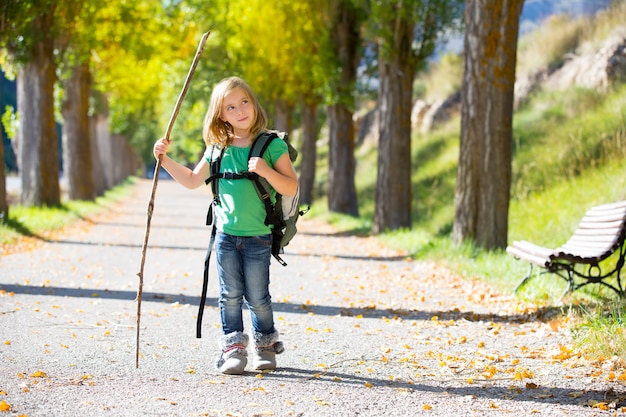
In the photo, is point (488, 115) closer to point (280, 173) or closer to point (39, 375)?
point (280, 173)

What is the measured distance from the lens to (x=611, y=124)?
16.1m

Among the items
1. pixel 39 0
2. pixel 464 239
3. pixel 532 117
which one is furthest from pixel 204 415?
pixel 532 117

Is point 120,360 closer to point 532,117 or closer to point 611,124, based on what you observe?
point 611,124

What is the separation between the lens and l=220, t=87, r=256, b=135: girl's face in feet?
18.2

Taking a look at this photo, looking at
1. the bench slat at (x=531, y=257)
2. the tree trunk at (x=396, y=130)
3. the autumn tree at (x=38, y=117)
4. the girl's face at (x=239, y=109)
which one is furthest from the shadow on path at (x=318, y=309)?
the autumn tree at (x=38, y=117)

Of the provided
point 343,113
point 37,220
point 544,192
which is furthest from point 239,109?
point 343,113

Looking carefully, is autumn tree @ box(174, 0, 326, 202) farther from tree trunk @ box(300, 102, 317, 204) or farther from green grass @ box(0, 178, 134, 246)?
green grass @ box(0, 178, 134, 246)

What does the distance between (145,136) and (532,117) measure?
44.3 meters

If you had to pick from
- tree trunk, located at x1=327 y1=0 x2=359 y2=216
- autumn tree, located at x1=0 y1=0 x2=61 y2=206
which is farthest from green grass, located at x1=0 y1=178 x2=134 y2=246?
tree trunk, located at x1=327 y1=0 x2=359 y2=216

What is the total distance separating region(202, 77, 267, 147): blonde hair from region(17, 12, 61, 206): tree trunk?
13.5m

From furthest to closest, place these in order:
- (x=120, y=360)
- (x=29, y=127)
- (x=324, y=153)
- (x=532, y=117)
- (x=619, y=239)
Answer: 1. (x=324, y=153)
2. (x=532, y=117)
3. (x=29, y=127)
4. (x=619, y=239)
5. (x=120, y=360)

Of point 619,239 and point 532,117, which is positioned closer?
point 619,239

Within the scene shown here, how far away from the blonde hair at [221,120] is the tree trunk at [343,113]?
15.5 meters

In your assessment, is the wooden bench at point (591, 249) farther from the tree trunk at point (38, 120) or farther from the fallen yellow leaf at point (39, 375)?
the tree trunk at point (38, 120)
